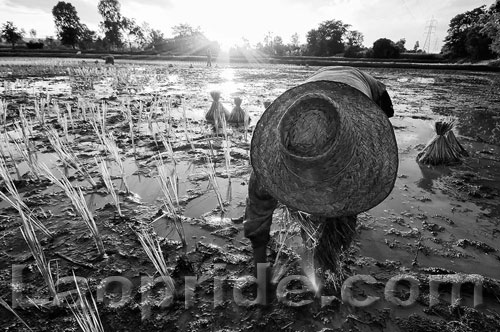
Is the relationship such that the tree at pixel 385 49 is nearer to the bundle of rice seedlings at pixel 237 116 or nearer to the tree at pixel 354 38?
A: the tree at pixel 354 38

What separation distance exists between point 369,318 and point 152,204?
7.63 ft

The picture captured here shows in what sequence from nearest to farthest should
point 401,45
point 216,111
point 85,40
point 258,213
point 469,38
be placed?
point 258,213 → point 216,111 → point 469,38 → point 401,45 → point 85,40

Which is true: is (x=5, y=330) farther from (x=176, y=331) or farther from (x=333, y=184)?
(x=333, y=184)

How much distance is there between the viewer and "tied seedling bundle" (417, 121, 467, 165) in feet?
13.6

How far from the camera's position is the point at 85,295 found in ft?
6.01

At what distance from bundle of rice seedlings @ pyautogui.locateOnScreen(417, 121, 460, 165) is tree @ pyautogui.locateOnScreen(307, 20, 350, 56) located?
53915 mm

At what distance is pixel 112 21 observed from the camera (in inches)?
2928

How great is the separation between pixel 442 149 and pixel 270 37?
287 ft

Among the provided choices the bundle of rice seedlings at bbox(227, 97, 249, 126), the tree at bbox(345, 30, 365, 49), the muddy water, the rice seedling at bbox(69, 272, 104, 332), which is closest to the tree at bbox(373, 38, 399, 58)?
the tree at bbox(345, 30, 365, 49)

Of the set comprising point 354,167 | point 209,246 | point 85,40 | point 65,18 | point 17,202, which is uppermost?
point 65,18

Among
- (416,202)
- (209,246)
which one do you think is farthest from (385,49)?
(209,246)

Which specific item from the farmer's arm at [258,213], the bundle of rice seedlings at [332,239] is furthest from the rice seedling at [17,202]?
the bundle of rice seedlings at [332,239]

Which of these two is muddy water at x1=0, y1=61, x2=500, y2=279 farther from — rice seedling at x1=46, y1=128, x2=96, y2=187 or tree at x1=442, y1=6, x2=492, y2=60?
tree at x1=442, y1=6, x2=492, y2=60

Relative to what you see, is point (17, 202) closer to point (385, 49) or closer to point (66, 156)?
point (66, 156)
